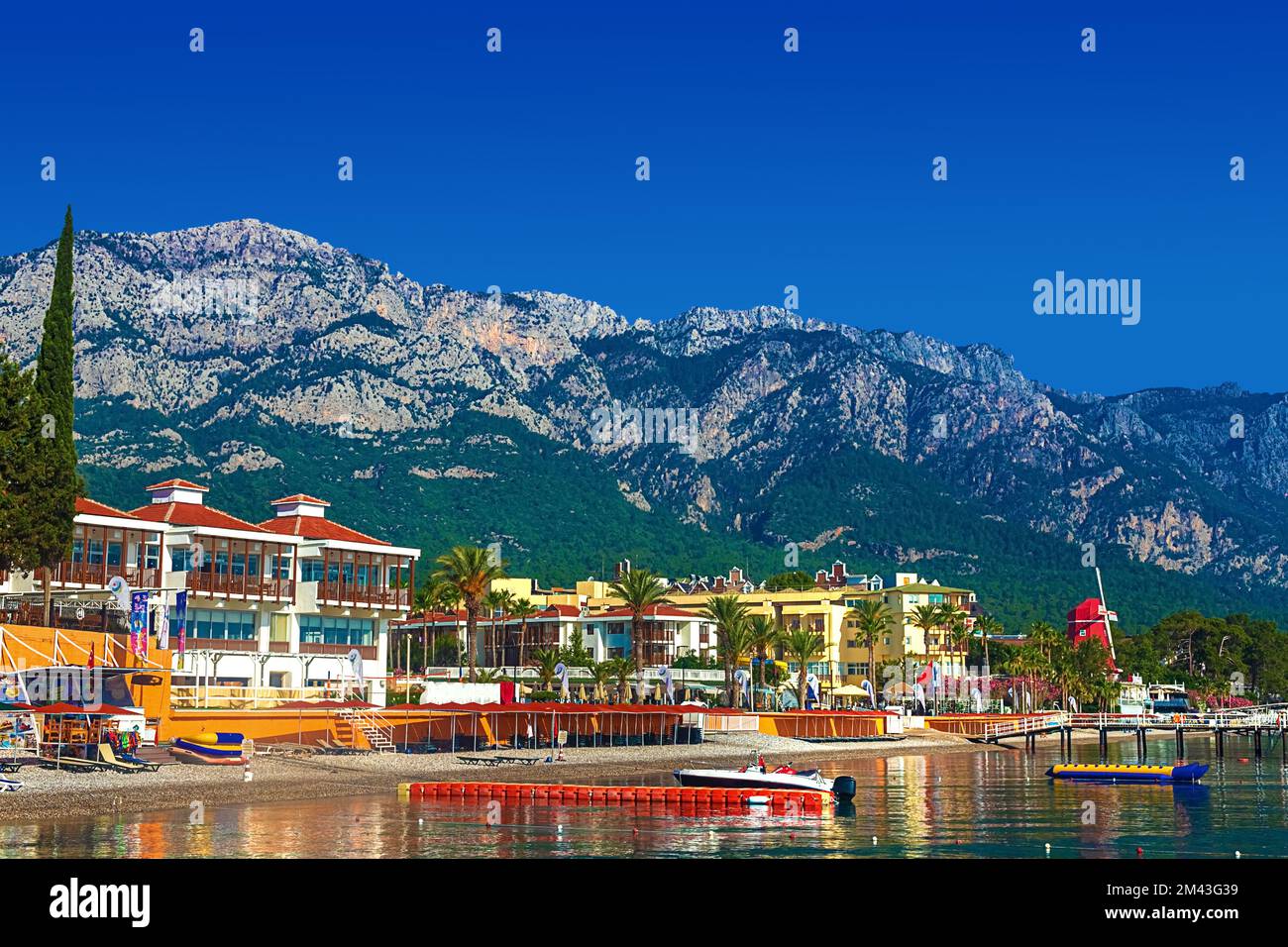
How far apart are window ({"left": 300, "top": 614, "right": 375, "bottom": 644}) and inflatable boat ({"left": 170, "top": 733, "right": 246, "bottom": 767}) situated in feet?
89.6

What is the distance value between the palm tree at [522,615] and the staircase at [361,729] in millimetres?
73035

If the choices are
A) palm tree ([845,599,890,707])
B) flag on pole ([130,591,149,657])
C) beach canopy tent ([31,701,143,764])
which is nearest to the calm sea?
beach canopy tent ([31,701,143,764])

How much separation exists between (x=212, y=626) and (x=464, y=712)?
60.3 feet

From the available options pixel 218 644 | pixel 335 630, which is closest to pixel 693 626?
pixel 335 630

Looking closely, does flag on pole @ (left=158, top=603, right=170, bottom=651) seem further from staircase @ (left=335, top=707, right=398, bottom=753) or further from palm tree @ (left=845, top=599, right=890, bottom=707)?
palm tree @ (left=845, top=599, right=890, bottom=707)

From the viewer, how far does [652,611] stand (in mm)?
162500

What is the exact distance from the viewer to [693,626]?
545 feet

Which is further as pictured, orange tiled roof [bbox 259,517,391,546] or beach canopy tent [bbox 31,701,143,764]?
orange tiled roof [bbox 259,517,391,546]

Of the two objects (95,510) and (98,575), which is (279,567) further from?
(95,510)

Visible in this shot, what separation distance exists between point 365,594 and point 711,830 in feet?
171

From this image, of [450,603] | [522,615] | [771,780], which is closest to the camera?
[771,780]

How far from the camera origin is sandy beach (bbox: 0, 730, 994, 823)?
49.7m

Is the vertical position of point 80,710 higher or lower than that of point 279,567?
lower
